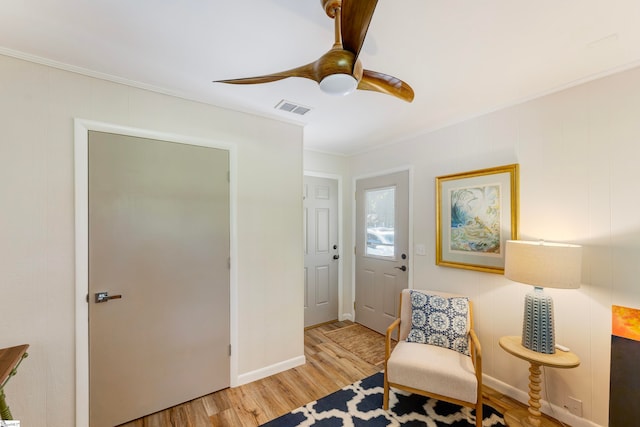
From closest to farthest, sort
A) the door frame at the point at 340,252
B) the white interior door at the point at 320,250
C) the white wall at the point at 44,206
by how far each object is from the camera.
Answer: the white wall at the point at 44,206
the white interior door at the point at 320,250
the door frame at the point at 340,252

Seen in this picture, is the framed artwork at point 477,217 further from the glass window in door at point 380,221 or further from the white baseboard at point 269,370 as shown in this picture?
the white baseboard at point 269,370

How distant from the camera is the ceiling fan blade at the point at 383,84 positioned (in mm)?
1227

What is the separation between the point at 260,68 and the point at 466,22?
1.18 m

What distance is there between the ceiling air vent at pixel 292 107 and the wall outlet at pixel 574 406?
294 cm

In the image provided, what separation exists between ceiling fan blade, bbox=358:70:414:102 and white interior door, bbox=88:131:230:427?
1.43 metres

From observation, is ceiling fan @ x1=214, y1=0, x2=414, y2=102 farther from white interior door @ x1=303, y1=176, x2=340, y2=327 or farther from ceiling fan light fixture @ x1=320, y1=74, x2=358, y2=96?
white interior door @ x1=303, y1=176, x2=340, y2=327

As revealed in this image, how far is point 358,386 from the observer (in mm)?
2262

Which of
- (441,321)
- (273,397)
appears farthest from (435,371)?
(273,397)

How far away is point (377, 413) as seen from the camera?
6.35 ft

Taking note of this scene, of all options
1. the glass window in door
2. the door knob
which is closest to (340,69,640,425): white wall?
the glass window in door

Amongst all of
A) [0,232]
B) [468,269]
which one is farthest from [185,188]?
[468,269]

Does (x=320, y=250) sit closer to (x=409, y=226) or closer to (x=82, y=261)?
(x=409, y=226)

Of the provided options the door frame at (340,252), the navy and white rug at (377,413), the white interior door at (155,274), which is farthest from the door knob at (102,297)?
the door frame at (340,252)

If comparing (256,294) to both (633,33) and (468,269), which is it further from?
(633,33)
